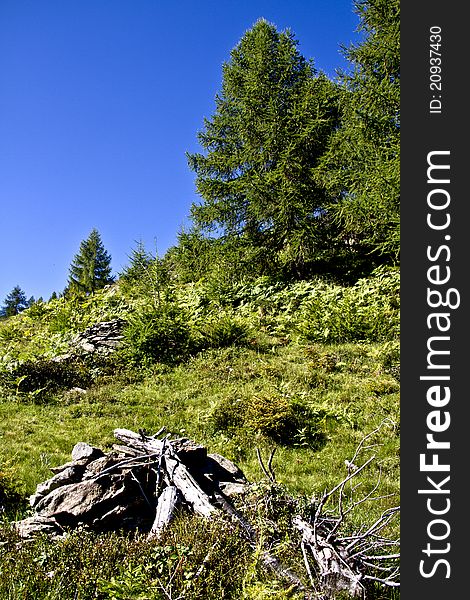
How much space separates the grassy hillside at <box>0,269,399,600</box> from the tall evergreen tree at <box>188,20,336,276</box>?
3.01m

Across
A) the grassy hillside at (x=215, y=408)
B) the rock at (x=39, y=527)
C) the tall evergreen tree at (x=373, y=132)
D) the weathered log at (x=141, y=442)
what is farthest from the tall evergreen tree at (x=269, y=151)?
the rock at (x=39, y=527)

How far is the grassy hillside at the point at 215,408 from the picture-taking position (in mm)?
3785

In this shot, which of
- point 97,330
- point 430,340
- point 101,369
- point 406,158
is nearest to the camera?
point 430,340

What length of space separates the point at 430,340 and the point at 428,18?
85.1 inches

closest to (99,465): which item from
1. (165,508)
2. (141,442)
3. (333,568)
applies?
(141,442)

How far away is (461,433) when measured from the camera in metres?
2.53

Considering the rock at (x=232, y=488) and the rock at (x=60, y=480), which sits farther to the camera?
the rock at (x=60, y=480)

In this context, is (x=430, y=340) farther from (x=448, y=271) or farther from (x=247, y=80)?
(x=247, y=80)

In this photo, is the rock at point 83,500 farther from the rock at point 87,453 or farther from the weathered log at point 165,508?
the rock at point 87,453

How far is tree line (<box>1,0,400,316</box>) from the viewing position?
60.0 feet

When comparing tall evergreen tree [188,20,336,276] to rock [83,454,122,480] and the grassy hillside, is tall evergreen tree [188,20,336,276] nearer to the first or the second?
the grassy hillside

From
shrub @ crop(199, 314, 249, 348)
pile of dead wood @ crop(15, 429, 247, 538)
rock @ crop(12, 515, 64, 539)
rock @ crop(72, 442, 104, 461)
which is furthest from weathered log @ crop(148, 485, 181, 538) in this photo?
shrub @ crop(199, 314, 249, 348)

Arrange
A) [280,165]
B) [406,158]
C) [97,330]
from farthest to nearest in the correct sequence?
[280,165] → [97,330] → [406,158]

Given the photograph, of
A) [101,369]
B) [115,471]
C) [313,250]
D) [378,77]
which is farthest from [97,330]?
[378,77]
